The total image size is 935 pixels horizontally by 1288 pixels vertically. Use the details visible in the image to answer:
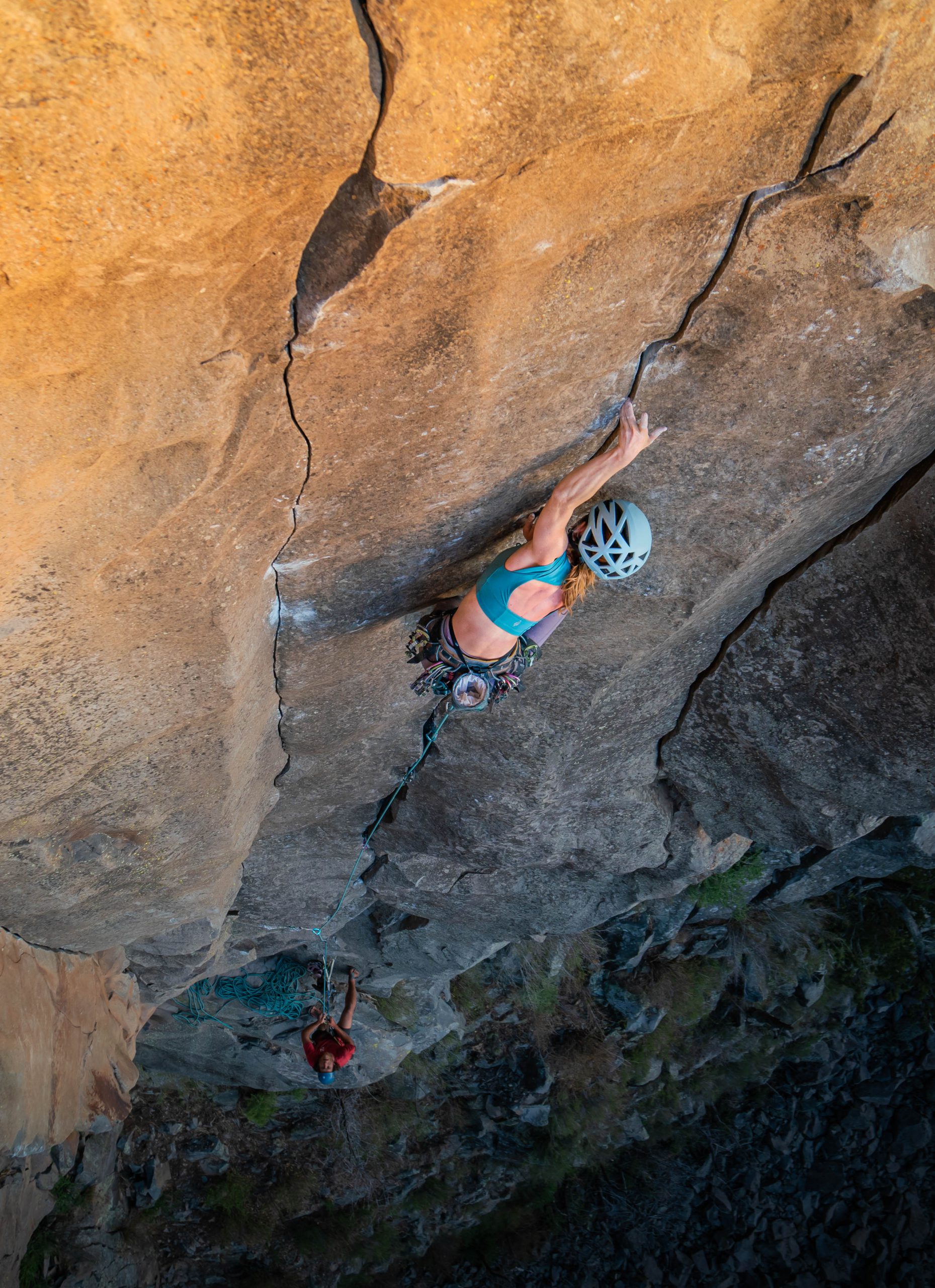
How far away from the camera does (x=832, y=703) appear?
176 inches

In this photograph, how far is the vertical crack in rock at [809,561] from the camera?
3.67 metres

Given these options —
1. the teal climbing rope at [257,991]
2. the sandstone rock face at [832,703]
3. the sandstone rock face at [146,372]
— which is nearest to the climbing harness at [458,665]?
the sandstone rock face at [146,372]

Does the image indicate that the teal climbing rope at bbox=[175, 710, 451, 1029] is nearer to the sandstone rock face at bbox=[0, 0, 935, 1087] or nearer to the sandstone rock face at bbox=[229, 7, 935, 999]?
the sandstone rock face at bbox=[0, 0, 935, 1087]

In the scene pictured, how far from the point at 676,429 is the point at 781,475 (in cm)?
50

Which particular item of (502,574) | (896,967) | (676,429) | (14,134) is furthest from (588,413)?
(896,967)

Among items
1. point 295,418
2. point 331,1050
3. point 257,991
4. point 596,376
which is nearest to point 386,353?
point 295,418

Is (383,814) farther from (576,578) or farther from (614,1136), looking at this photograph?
(614,1136)

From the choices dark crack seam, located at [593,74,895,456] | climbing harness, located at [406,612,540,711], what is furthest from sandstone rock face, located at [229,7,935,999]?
climbing harness, located at [406,612,540,711]

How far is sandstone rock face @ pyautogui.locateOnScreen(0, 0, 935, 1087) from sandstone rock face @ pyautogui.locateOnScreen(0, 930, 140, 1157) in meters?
0.34

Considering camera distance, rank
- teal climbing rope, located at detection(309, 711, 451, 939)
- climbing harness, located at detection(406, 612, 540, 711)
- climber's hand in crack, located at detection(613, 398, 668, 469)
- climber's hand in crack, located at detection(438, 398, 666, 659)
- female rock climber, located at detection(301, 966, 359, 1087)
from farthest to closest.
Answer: female rock climber, located at detection(301, 966, 359, 1087) → teal climbing rope, located at detection(309, 711, 451, 939) → climbing harness, located at detection(406, 612, 540, 711) → climber's hand in crack, located at detection(438, 398, 666, 659) → climber's hand in crack, located at detection(613, 398, 668, 469)

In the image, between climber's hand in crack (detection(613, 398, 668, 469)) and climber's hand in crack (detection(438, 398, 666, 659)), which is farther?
climber's hand in crack (detection(438, 398, 666, 659))

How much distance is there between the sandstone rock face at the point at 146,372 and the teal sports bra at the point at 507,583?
78 centimetres

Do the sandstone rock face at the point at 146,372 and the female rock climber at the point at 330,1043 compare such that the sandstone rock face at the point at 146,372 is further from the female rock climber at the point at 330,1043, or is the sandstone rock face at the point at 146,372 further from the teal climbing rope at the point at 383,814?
the female rock climber at the point at 330,1043

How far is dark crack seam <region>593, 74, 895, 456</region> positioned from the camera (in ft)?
7.21
